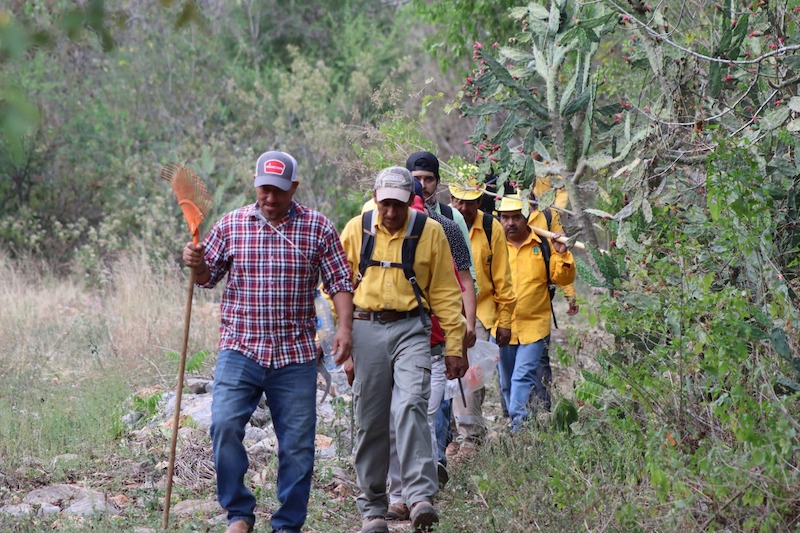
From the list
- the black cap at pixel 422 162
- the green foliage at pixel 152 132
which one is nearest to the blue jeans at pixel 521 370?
the black cap at pixel 422 162

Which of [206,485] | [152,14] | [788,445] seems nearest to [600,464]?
[788,445]

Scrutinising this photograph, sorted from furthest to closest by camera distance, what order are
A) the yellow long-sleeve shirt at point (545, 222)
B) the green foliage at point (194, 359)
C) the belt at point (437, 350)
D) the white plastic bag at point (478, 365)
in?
the green foliage at point (194, 359) < the yellow long-sleeve shirt at point (545, 222) < the white plastic bag at point (478, 365) < the belt at point (437, 350)

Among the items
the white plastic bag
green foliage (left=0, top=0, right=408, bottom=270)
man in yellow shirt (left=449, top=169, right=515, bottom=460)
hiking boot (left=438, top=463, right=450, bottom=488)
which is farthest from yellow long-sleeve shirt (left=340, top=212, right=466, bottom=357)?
green foliage (left=0, top=0, right=408, bottom=270)

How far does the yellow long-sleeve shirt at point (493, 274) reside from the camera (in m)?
8.55

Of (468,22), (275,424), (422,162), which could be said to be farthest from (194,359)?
(468,22)

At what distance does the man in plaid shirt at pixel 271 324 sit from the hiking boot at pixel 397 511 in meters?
0.81

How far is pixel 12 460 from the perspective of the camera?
769 cm

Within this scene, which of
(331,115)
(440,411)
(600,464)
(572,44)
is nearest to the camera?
(600,464)

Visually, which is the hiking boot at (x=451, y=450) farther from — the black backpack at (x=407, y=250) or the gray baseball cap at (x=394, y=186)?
the gray baseball cap at (x=394, y=186)

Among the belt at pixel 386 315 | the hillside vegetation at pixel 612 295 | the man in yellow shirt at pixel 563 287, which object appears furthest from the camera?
the man in yellow shirt at pixel 563 287

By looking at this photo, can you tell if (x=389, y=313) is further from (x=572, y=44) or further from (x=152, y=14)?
(x=152, y=14)

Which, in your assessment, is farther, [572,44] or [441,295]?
[572,44]

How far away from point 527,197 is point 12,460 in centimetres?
399

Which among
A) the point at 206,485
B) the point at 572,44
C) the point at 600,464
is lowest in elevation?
the point at 206,485
